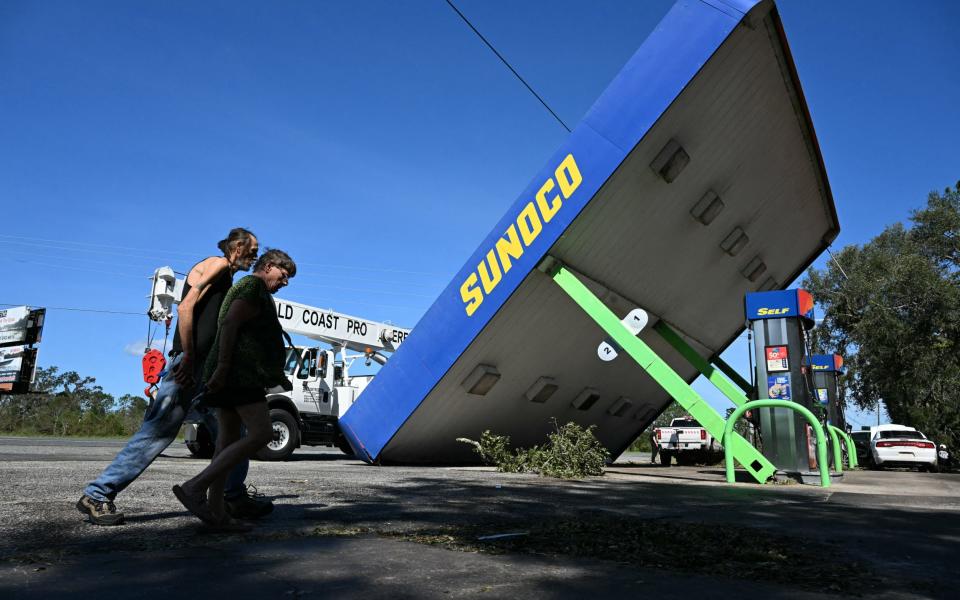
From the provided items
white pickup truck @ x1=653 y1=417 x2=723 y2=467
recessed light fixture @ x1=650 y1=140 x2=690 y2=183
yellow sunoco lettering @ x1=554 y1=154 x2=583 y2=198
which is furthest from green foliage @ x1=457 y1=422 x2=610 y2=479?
white pickup truck @ x1=653 y1=417 x2=723 y2=467

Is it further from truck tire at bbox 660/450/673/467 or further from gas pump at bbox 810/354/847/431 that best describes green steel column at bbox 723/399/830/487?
truck tire at bbox 660/450/673/467

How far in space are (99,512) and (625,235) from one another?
25.9ft

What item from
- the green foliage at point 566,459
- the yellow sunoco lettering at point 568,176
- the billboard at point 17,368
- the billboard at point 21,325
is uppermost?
the billboard at point 21,325

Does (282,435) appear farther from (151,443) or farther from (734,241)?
(151,443)

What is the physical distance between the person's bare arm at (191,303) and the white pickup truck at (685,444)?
15.8 meters

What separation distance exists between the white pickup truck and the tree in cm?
592

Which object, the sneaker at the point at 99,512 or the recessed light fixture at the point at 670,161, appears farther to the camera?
the recessed light fixture at the point at 670,161

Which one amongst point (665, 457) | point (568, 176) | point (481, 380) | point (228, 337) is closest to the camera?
point (228, 337)

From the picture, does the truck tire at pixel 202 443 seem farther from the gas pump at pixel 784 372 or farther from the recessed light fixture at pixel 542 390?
the gas pump at pixel 784 372

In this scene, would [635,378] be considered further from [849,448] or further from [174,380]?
[174,380]

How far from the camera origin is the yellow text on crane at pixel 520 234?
27.2 ft

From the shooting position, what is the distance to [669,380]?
890 cm

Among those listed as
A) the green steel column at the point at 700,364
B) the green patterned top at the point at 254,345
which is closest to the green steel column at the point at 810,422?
the green steel column at the point at 700,364

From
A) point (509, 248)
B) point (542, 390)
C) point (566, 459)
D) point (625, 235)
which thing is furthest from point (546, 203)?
point (542, 390)
